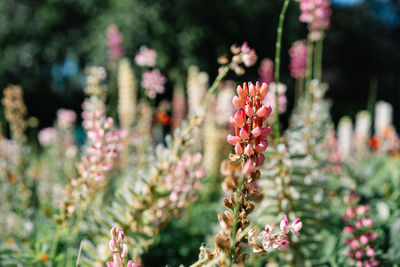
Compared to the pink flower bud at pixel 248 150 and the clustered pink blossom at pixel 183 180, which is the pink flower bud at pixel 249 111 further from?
the clustered pink blossom at pixel 183 180

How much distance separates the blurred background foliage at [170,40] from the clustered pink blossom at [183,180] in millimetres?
10674

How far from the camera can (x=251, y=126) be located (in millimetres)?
709

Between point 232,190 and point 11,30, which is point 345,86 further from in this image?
point 232,190

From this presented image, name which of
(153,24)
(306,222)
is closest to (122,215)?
(306,222)

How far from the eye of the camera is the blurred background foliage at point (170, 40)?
12.3 metres

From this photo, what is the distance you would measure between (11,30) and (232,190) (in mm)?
15934

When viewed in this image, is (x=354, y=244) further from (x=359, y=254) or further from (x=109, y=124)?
(x=109, y=124)

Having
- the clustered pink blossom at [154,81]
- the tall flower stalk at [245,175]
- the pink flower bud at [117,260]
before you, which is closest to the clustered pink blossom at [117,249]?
the pink flower bud at [117,260]

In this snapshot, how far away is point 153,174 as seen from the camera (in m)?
1.37

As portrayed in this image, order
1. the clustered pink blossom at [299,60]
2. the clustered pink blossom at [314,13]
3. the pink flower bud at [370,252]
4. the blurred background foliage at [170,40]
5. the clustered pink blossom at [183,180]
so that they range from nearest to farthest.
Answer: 1. the pink flower bud at [370,252]
2. the clustered pink blossom at [183,180]
3. the clustered pink blossom at [314,13]
4. the clustered pink blossom at [299,60]
5. the blurred background foliage at [170,40]

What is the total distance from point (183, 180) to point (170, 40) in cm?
1132

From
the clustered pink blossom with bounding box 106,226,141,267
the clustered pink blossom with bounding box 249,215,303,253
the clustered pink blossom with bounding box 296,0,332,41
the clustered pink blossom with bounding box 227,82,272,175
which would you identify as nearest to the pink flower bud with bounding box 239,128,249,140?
the clustered pink blossom with bounding box 227,82,272,175

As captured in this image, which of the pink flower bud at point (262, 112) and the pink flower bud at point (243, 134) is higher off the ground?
the pink flower bud at point (262, 112)

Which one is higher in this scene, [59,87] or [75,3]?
[75,3]
